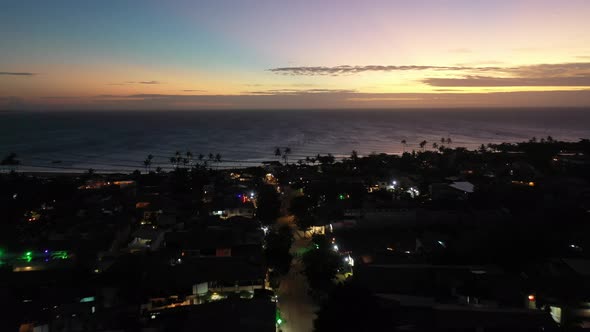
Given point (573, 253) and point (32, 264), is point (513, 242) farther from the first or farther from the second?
point (32, 264)

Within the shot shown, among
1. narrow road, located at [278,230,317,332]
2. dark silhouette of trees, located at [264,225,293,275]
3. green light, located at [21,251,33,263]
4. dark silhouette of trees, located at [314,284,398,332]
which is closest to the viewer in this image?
dark silhouette of trees, located at [314,284,398,332]

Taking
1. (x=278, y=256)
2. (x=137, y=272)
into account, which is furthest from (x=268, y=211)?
(x=137, y=272)

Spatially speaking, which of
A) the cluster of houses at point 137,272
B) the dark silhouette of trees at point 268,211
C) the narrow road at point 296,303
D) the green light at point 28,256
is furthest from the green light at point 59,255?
the dark silhouette of trees at point 268,211

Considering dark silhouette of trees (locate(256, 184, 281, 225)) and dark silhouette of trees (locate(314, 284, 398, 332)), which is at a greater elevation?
dark silhouette of trees (locate(314, 284, 398, 332))

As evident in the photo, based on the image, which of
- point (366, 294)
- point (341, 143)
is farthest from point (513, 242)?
point (341, 143)

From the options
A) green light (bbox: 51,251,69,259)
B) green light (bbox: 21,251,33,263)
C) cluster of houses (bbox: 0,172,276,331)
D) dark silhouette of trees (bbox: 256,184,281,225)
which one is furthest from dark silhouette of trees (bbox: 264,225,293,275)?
green light (bbox: 21,251,33,263)

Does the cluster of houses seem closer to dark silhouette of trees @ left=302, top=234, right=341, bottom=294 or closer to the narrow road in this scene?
the narrow road

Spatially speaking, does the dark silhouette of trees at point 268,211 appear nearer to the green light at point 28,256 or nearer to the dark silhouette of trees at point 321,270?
the dark silhouette of trees at point 321,270

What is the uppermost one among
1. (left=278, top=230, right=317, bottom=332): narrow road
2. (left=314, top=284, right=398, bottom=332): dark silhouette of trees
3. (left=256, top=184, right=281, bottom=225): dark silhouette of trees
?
(left=314, top=284, right=398, bottom=332): dark silhouette of trees

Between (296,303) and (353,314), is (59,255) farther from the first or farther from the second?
(353,314)
